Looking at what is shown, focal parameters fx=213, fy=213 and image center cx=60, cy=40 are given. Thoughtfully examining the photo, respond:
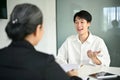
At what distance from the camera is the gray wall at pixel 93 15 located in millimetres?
3475

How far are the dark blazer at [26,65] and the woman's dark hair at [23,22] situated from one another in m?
0.05

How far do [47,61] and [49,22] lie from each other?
2823 millimetres

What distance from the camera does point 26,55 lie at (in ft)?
3.46

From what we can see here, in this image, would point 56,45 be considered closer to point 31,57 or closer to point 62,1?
point 62,1

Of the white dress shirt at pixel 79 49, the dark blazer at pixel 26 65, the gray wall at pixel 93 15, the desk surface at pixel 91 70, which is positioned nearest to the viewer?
the dark blazer at pixel 26 65

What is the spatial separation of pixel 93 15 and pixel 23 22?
2.56 meters

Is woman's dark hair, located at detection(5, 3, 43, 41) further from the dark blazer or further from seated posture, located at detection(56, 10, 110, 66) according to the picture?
seated posture, located at detection(56, 10, 110, 66)

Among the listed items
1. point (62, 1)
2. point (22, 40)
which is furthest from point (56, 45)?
point (22, 40)

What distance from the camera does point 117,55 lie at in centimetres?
350

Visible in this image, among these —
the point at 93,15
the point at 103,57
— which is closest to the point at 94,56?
the point at 103,57

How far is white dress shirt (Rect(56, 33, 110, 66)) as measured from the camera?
2.53 meters

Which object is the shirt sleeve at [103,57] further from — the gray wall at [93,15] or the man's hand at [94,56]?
the gray wall at [93,15]

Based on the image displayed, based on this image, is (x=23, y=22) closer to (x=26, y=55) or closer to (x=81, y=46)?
(x=26, y=55)

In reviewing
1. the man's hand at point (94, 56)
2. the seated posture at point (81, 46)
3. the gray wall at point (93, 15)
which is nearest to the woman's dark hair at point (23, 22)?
the man's hand at point (94, 56)
